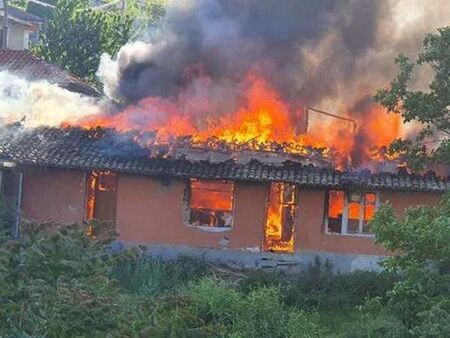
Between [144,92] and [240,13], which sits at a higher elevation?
[240,13]

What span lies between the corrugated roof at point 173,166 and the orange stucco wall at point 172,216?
1.77 feet

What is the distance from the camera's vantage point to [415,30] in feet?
82.3

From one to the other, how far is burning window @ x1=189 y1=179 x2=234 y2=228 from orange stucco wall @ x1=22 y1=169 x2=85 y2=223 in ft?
10.1

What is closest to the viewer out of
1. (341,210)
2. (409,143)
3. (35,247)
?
(35,247)

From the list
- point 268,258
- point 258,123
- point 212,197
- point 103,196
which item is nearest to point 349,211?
point 268,258

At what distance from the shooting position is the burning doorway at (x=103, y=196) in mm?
22047

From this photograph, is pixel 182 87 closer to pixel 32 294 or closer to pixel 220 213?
pixel 220 213

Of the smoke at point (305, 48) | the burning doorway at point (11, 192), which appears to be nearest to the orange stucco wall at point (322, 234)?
the smoke at point (305, 48)

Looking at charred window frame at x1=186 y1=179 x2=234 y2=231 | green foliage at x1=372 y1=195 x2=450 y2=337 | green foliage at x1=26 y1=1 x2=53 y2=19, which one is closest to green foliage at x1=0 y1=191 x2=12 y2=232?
charred window frame at x1=186 y1=179 x2=234 y2=231

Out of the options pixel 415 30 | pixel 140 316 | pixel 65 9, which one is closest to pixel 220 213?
pixel 415 30

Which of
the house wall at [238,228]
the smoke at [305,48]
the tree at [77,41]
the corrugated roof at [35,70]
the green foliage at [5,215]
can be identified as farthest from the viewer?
the tree at [77,41]

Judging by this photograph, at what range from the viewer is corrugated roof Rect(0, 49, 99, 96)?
29.7 m

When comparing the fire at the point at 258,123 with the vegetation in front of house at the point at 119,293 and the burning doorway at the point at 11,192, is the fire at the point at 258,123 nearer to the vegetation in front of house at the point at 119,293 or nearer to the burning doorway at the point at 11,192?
the burning doorway at the point at 11,192

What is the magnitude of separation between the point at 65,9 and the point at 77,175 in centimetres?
1714
